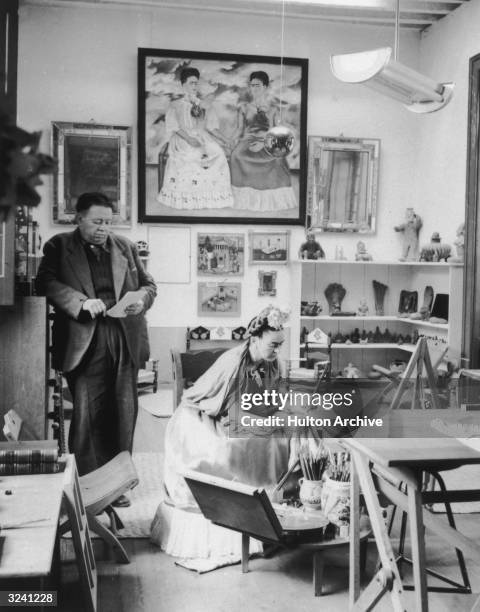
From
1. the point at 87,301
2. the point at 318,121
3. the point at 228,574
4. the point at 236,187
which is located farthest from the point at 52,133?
the point at 228,574

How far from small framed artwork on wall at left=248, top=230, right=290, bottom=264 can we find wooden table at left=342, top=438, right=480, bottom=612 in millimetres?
5467

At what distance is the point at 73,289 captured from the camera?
4844 millimetres

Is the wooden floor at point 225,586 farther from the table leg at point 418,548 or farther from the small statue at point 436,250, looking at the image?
the small statue at point 436,250

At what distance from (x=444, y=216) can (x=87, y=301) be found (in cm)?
492

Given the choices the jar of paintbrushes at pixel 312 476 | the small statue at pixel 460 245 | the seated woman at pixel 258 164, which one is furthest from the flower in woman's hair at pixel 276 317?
the seated woman at pixel 258 164

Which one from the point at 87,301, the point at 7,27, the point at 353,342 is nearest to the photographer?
the point at 7,27

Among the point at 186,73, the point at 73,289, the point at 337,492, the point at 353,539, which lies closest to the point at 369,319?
the point at 186,73

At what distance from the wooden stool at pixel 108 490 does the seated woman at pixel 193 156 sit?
4661 millimetres

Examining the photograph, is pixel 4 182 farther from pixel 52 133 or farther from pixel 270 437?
pixel 52 133

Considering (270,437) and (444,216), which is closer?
(270,437)

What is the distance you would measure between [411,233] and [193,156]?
8.95ft

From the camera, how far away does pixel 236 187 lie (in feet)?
28.2

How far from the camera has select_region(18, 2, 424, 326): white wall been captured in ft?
27.0

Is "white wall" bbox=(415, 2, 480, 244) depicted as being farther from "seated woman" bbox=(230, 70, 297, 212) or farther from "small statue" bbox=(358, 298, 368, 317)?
"seated woman" bbox=(230, 70, 297, 212)
